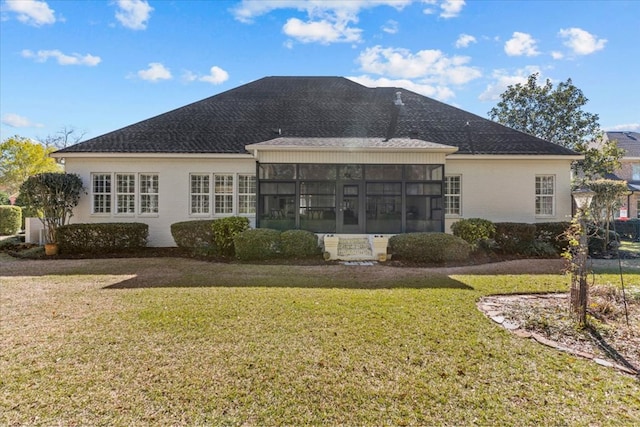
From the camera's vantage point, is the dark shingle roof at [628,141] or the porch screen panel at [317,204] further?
the dark shingle roof at [628,141]

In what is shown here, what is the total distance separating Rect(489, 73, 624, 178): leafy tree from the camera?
20.0m

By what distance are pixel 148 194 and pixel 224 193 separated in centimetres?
332

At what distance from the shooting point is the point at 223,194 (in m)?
14.5

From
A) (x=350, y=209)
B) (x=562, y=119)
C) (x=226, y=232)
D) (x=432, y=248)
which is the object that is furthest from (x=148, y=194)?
(x=562, y=119)

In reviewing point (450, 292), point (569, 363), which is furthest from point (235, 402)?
point (450, 292)

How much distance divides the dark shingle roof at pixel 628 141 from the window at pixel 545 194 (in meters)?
26.3

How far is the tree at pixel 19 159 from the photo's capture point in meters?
30.6

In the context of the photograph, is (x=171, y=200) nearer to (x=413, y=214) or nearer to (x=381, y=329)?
(x=413, y=214)

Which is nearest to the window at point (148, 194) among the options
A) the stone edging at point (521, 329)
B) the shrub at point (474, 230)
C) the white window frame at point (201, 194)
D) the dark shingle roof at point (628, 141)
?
the white window frame at point (201, 194)

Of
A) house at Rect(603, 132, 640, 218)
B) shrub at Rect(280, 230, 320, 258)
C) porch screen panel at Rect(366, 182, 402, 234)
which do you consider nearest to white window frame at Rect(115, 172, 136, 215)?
shrub at Rect(280, 230, 320, 258)

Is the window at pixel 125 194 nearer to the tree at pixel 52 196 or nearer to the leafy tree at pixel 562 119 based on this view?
the tree at pixel 52 196

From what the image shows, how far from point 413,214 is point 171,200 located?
33.9 ft

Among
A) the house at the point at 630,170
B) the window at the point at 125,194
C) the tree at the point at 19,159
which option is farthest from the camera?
the tree at the point at 19,159

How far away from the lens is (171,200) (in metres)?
14.2
